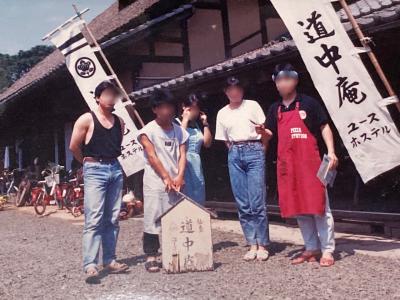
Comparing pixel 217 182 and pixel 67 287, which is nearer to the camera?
pixel 67 287

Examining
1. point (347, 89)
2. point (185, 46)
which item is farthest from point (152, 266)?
point (185, 46)

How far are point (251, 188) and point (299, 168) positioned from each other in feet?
1.97

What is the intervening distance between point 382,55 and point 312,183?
9.42ft

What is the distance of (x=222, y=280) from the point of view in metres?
3.91

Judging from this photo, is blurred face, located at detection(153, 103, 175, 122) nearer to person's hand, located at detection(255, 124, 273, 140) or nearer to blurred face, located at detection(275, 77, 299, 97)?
person's hand, located at detection(255, 124, 273, 140)

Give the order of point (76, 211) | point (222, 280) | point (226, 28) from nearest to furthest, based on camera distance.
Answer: point (222, 280)
point (226, 28)
point (76, 211)

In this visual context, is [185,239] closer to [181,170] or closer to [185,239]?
[185,239]

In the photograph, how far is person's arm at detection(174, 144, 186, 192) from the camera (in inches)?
172

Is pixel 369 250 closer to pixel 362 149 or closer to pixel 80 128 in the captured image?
pixel 362 149

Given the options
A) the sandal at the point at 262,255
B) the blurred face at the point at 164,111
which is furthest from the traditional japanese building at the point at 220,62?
the blurred face at the point at 164,111

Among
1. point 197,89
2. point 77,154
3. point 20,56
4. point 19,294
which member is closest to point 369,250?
point 77,154

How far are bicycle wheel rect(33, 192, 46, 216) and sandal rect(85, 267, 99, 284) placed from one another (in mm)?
7549

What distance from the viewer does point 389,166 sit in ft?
14.3

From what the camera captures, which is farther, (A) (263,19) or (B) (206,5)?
(B) (206,5)
